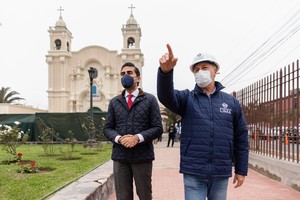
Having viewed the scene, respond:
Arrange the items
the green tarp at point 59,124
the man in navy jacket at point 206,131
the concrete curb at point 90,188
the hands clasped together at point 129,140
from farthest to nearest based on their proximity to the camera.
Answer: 1. the green tarp at point 59,124
2. the concrete curb at point 90,188
3. the hands clasped together at point 129,140
4. the man in navy jacket at point 206,131

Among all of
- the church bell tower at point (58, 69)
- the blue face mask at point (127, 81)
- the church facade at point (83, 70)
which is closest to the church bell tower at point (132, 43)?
the church facade at point (83, 70)

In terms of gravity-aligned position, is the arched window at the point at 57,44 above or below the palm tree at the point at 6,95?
above

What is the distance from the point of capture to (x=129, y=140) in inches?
137

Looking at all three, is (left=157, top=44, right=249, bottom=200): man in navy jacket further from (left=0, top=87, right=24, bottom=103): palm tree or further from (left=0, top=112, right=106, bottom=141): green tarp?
(left=0, top=87, right=24, bottom=103): palm tree

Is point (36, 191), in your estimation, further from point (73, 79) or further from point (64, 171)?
point (73, 79)

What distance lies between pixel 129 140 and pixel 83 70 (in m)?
41.6

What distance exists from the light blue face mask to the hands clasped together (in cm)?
104

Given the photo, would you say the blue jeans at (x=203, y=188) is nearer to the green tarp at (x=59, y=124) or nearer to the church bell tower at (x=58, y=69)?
the green tarp at (x=59, y=124)

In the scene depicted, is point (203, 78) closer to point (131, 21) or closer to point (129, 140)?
point (129, 140)

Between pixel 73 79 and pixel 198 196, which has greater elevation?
pixel 73 79

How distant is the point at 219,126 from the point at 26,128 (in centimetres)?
1866

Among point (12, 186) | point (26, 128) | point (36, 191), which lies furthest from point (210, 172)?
point (26, 128)

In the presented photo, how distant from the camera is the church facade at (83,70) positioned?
43031mm

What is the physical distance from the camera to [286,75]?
24.0ft
